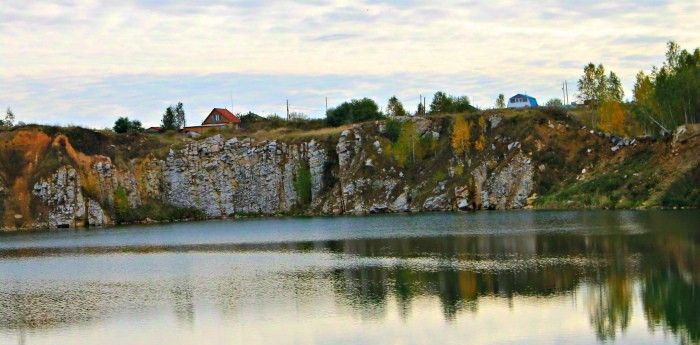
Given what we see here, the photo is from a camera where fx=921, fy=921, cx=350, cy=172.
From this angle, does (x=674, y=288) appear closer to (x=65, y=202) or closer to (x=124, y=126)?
(x=65, y=202)

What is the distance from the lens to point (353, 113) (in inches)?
5531

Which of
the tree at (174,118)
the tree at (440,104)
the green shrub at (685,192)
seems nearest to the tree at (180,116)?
the tree at (174,118)

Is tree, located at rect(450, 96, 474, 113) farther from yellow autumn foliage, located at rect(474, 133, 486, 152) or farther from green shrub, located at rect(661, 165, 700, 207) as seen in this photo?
green shrub, located at rect(661, 165, 700, 207)

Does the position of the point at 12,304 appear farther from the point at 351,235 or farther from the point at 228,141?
the point at 228,141

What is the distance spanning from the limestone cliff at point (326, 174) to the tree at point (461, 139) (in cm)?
93

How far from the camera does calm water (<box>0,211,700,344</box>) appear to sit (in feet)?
116

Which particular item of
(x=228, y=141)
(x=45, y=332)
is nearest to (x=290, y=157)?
(x=228, y=141)

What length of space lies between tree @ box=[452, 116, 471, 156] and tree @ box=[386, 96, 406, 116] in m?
28.7

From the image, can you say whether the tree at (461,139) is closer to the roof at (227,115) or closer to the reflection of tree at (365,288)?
the roof at (227,115)

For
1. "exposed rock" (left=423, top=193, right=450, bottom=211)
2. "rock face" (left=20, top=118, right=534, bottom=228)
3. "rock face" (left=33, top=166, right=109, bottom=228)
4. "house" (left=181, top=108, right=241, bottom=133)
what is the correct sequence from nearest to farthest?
"rock face" (left=20, top=118, right=534, bottom=228), "exposed rock" (left=423, top=193, right=450, bottom=211), "rock face" (left=33, top=166, right=109, bottom=228), "house" (left=181, top=108, right=241, bottom=133)

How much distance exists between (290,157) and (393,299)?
88.1 meters

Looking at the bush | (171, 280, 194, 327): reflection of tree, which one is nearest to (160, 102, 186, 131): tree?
the bush

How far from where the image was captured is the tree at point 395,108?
5787 inches

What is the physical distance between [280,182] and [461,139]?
2697cm
